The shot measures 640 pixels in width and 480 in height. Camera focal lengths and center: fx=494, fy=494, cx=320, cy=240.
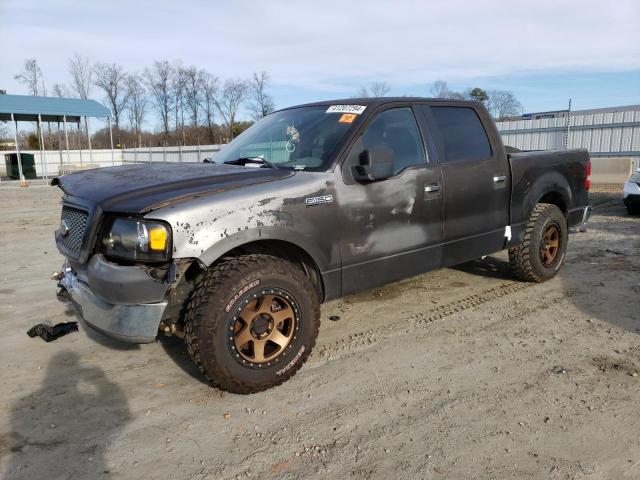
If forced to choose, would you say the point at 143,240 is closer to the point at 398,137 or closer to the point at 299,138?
the point at 299,138

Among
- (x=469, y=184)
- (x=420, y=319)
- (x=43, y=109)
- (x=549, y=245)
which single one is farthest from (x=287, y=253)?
(x=43, y=109)

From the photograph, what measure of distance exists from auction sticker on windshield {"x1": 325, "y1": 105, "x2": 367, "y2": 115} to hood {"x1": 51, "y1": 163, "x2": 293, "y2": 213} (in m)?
0.84

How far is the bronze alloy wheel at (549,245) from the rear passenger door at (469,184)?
0.80 metres

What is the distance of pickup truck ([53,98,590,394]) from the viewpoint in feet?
9.64

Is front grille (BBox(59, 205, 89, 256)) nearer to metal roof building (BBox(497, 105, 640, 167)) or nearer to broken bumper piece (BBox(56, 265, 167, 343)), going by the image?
broken bumper piece (BBox(56, 265, 167, 343))

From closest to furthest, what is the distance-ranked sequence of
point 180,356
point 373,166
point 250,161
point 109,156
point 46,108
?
point 373,166 < point 180,356 < point 250,161 < point 46,108 < point 109,156

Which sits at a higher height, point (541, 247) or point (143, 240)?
point (143, 240)

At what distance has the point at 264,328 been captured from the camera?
326 centimetres

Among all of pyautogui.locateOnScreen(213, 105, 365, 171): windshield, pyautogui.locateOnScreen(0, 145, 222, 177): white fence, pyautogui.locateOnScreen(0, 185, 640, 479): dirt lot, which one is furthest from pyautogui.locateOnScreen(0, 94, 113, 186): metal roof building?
pyautogui.locateOnScreen(0, 185, 640, 479): dirt lot

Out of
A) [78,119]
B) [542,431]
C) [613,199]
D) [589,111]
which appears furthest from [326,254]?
[78,119]

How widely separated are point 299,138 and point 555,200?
3379mm

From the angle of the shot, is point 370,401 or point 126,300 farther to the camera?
point 370,401

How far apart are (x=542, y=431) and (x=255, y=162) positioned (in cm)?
273

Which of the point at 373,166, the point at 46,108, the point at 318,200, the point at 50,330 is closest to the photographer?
the point at 318,200
